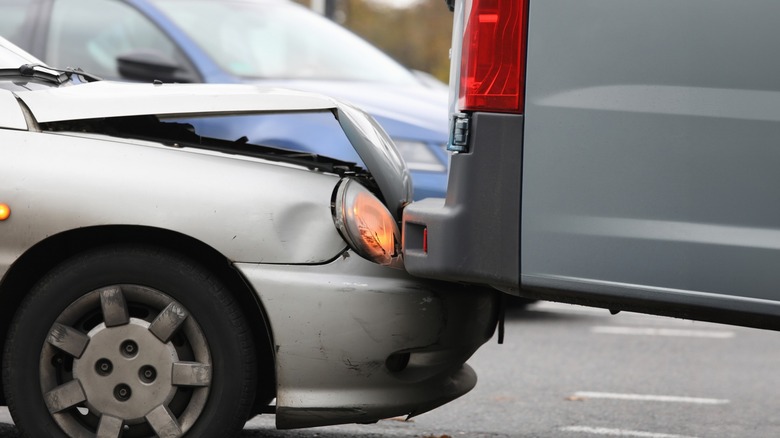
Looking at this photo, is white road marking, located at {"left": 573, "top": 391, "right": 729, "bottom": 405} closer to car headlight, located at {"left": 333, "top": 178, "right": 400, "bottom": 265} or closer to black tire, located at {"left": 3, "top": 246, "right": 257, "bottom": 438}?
car headlight, located at {"left": 333, "top": 178, "right": 400, "bottom": 265}

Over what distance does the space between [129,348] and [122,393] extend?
0.13 metres

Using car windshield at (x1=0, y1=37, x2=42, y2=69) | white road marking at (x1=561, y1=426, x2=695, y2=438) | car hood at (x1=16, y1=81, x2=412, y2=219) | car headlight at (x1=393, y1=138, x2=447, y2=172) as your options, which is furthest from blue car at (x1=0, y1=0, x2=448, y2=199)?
car hood at (x1=16, y1=81, x2=412, y2=219)

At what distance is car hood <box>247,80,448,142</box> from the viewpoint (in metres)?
7.63

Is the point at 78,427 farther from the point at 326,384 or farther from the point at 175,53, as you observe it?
the point at 175,53

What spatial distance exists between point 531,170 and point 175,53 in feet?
15.8

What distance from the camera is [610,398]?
20.1 ft

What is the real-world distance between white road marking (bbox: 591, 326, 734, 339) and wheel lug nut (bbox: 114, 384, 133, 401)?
5122 millimetres

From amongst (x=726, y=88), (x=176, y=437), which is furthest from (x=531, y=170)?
(x=176, y=437)

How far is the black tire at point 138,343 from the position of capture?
3.81 m

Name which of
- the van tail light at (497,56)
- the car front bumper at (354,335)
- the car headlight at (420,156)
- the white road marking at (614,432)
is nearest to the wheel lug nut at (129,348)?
the car front bumper at (354,335)

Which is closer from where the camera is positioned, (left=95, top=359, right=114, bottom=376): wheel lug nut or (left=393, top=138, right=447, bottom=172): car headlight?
(left=95, top=359, right=114, bottom=376): wheel lug nut

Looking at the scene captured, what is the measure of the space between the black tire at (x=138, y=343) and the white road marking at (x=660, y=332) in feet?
16.5

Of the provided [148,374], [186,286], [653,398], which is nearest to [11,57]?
[186,286]

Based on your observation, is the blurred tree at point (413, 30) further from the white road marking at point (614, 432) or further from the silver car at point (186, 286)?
the silver car at point (186, 286)
